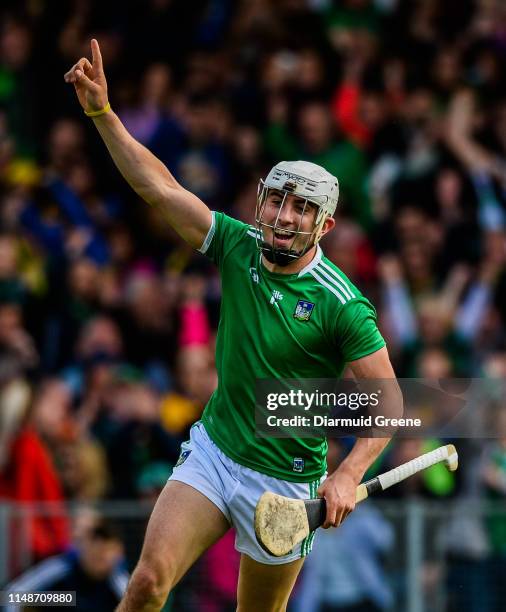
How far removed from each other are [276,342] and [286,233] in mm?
480

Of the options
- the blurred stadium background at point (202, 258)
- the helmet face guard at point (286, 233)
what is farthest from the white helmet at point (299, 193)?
the blurred stadium background at point (202, 258)

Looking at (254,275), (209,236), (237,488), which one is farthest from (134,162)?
(237,488)

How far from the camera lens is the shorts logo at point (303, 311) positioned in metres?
6.84

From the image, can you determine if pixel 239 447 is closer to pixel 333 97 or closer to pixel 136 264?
pixel 136 264

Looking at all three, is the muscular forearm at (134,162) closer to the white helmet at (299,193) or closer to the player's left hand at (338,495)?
the white helmet at (299,193)

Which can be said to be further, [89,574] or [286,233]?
[89,574]

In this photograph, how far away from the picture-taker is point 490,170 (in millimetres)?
12883

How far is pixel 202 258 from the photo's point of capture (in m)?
12.0

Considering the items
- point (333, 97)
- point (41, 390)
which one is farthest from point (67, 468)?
point (333, 97)

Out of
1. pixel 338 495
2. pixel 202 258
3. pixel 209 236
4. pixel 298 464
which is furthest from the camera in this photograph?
pixel 202 258

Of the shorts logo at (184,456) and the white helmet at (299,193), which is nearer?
the white helmet at (299,193)

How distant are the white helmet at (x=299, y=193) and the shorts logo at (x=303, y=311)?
0.68ft

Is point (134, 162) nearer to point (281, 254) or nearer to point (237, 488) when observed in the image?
point (281, 254)

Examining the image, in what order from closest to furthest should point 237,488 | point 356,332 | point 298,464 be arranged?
point 356,332, point 237,488, point 298,464
